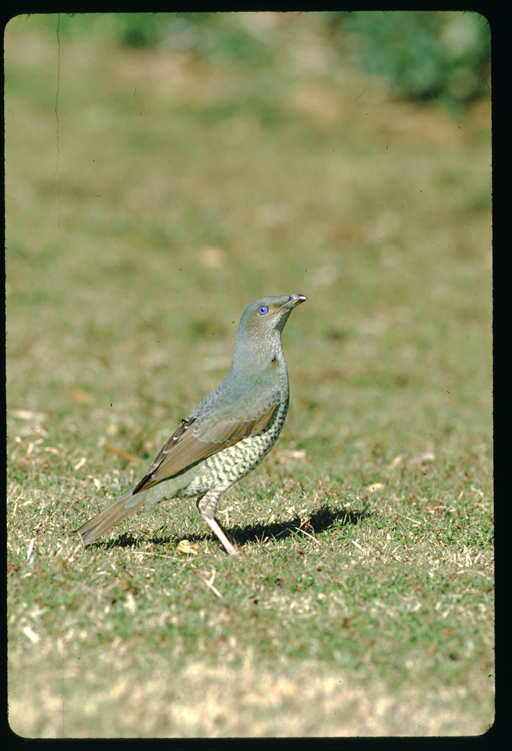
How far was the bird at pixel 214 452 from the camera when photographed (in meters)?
4.85

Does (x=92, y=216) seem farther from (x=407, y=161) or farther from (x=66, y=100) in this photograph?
(x=407, y=161)

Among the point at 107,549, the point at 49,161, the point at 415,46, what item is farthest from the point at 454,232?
the point at 107,549

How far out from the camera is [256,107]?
16.0 m

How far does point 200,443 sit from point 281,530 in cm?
90

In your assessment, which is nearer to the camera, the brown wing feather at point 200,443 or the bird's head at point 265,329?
the brown wing feather at point 200,443

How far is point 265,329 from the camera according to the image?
5223 mm

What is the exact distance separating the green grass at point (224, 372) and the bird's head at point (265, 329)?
1098mm

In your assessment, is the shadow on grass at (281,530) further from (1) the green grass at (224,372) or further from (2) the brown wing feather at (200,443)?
(2) the brown wing feather at (200,443)

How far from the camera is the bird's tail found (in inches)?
188

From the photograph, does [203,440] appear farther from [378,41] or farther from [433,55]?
[378,41]

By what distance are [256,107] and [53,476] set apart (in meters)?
11.3

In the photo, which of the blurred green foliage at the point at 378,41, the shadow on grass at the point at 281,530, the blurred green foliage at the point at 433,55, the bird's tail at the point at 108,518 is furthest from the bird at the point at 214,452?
the blurred green foliage at the point at 433,55

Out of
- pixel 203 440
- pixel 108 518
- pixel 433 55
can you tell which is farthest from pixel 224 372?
pixel 433 55

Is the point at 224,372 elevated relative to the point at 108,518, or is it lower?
lower
